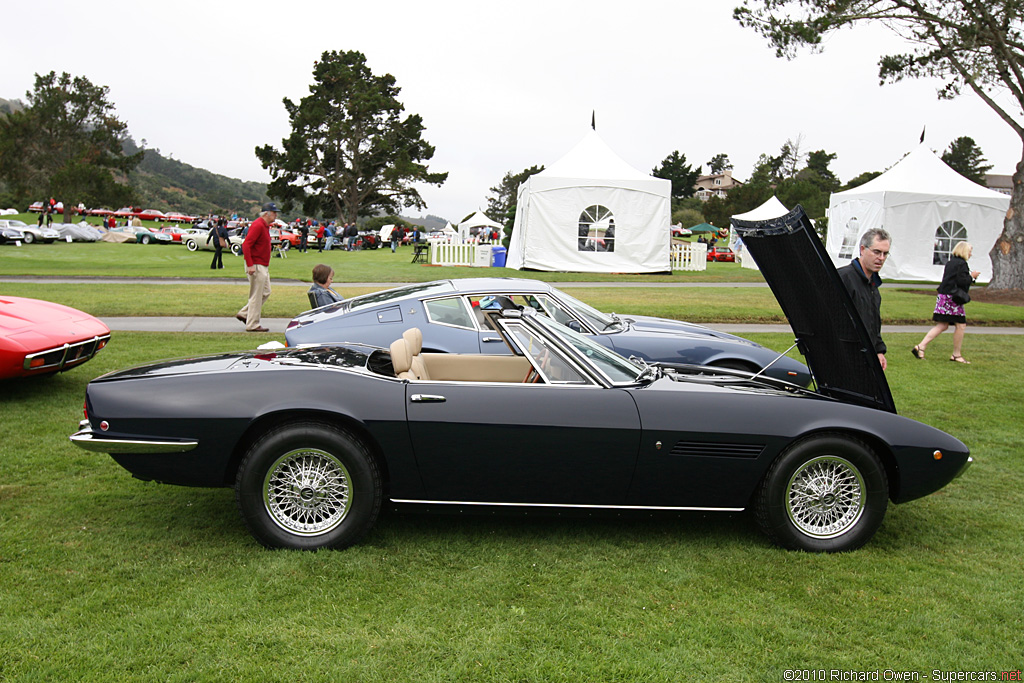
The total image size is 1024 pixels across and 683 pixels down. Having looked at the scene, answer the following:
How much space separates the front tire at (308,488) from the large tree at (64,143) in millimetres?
80599

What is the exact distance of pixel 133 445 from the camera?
139 inches

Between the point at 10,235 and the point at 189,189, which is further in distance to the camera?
the point at 189,189

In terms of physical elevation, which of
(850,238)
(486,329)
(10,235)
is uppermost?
(850,238)

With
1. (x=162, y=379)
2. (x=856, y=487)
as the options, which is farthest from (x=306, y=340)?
(x=856, y=487)

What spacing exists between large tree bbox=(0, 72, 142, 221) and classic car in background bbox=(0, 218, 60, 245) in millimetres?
33317

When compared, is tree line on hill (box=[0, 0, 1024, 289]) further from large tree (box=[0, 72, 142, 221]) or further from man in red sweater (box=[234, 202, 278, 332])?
man in red sweater (box=[234, 202, 278, 332])

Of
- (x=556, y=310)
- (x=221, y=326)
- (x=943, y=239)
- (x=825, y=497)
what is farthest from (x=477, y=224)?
(x=825, y=497)

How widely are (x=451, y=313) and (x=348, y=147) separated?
68.3 m

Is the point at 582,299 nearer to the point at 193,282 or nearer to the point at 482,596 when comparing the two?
the point at 193,282

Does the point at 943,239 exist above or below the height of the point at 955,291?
above

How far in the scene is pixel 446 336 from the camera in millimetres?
6453

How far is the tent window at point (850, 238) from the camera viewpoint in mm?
27922

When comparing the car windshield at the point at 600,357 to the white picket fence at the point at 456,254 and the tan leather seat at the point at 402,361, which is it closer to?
the tan leather seat at the point at 402,361

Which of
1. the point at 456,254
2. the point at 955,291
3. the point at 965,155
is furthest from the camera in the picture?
the point at 965,155
